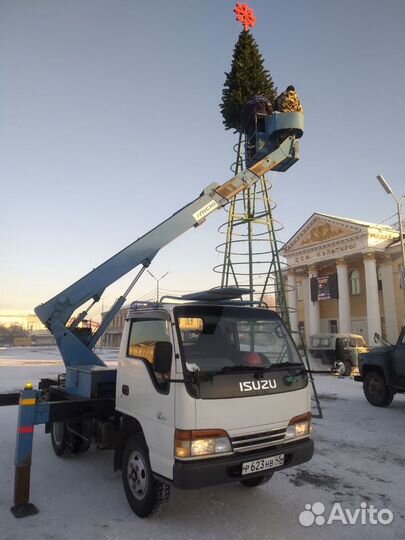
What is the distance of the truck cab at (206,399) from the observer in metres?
3.86

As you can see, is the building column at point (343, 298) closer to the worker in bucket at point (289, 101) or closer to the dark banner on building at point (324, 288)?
the dark banner on building at point (324, 288)

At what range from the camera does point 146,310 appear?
16.2 ft

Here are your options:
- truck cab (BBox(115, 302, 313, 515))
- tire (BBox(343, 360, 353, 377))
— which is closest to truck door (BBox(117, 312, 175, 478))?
truck cab (BBox(115, 302, 313, 515))

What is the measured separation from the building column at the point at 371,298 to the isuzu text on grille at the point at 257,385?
36613 mm

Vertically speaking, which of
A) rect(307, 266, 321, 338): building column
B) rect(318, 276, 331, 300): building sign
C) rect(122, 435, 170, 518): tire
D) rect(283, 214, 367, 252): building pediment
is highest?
rect(283, 214, 367, 252): building pediment

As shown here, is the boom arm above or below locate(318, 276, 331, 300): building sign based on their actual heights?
below

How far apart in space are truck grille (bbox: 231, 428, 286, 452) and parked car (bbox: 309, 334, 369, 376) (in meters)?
18.2

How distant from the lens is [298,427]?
15.0 ft

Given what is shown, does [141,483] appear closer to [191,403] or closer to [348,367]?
[191,403]

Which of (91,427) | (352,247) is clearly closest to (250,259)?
(91,427)

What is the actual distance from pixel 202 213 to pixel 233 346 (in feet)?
14.0

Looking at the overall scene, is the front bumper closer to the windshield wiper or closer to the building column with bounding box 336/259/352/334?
the windshield wiper

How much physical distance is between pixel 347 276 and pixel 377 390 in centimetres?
3278

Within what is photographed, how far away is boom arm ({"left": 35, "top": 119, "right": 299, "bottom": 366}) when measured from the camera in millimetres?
6852
